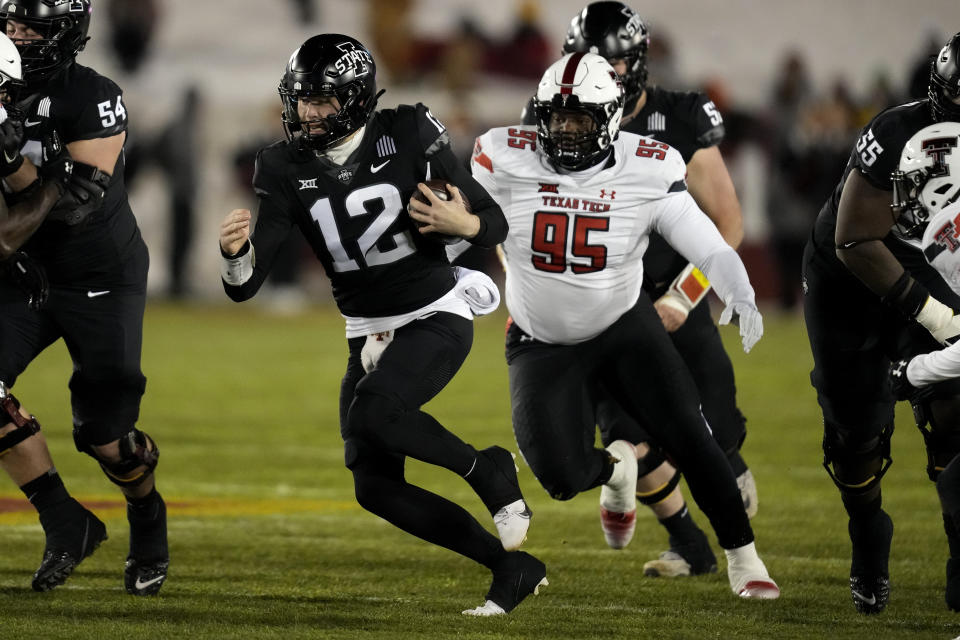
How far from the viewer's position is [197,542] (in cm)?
592

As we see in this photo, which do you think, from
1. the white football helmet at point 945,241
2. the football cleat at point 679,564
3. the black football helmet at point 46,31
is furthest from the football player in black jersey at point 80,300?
the white football helmet at point 945,241

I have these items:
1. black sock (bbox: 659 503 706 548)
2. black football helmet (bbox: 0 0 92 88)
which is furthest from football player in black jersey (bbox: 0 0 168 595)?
black sock (bbox: 659 503 706 548)

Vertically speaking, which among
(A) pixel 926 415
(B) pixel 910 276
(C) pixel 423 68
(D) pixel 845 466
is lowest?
(C) pixel 423 68

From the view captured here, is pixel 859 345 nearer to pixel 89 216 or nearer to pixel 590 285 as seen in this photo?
pixel 590 285

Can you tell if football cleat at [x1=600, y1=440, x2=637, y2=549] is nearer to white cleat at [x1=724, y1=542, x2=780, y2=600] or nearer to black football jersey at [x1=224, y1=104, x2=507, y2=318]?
white cleat at [x1=724, y1=542, x2=780, y2=600]

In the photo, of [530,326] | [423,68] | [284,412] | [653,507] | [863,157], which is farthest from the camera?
[423,68]

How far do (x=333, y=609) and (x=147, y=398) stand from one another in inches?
234

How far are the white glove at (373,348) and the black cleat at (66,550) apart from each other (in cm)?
113

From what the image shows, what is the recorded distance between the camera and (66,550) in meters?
4.87

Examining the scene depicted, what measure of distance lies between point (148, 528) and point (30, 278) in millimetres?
963

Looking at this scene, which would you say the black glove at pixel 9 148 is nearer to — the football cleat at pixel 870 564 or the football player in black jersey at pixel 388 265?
the football player in black jersey at pixel 388 265

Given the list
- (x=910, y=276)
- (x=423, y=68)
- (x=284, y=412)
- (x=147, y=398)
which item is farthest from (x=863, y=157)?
(x=423, y=68)

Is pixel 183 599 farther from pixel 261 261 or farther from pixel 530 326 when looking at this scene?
pixel 530 326

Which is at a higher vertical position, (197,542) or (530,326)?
(530,326)
